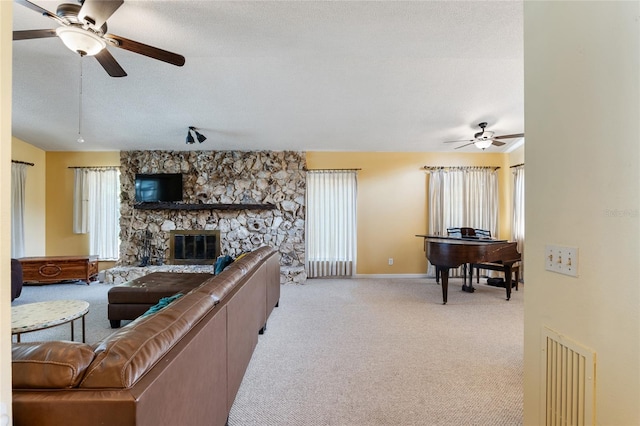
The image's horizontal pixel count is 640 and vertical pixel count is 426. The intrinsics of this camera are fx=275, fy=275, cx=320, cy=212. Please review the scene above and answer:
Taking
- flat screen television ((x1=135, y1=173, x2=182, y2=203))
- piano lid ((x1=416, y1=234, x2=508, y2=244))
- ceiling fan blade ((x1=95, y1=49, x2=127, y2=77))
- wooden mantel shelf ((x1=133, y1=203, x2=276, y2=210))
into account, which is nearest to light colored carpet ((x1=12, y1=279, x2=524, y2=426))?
piano lid ((x1=416, y1=234, x2=508, y2=244))

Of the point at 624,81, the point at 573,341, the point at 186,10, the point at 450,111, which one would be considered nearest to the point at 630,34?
the point at 624,81

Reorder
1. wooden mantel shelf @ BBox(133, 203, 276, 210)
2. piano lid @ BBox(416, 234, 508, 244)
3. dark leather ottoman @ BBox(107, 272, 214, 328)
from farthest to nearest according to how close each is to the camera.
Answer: wooden mantel shelf @ BBox(133, 203, 276, 210) < piano lid @ BBox(416, 234, 508, 244) < dark leather ottoman @ BBox(107, 272, 214, 328)

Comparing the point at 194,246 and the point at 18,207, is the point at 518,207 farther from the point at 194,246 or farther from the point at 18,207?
the point at 18,207

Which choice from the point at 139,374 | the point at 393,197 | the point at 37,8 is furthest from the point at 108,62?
the point at 393,197

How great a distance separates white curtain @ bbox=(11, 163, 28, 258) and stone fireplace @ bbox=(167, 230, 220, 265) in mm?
2548

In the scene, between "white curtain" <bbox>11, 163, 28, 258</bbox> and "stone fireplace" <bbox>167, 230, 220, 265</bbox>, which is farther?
"stone fireplace" <bbox>167, 230, 220, 265</bbox>

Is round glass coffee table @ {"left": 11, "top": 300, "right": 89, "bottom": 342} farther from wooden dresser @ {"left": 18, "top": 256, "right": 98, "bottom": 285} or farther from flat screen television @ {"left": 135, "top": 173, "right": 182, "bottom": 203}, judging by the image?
flat screen television @ {"left": 135, "top": 173, "right": 182, "bottom": 203}

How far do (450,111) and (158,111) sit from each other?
440 cm

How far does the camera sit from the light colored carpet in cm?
181

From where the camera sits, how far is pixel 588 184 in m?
1.02

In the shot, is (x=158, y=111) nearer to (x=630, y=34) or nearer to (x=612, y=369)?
(x=630, y=34)

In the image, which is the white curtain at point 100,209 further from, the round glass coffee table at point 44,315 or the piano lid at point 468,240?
the piano lid at point 468,240

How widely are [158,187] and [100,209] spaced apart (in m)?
1.36
